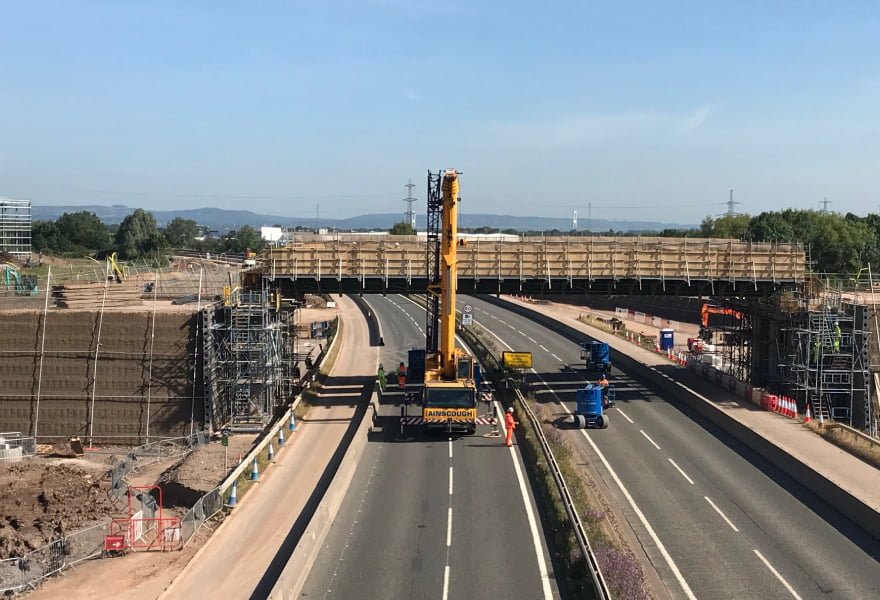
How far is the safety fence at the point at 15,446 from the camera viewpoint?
3566 cm

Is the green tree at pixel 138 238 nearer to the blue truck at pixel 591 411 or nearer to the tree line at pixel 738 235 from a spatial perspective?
the tree line at pixel 738 235

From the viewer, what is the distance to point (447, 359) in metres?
38.5

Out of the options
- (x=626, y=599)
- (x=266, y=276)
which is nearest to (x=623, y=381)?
(x=266, y=276)

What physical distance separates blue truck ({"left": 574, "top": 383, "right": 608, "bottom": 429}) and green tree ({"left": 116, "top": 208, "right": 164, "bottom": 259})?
9883 cm

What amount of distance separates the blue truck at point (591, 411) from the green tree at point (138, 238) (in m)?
98.8

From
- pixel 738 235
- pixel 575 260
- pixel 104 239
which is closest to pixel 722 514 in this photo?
pixel 575 260

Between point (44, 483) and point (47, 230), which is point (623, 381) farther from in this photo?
point (47, 230)

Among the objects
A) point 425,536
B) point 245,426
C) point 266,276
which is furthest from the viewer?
point 266,276

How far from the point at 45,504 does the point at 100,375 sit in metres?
11.4

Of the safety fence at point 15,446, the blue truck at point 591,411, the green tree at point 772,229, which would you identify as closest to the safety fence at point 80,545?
the safety fence at point 15,446

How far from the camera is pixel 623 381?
51688 mm

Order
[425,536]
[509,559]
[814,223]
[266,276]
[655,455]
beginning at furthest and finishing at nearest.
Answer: [814,223] → [266,276] → [655,455] → [425,536] → [509,559]

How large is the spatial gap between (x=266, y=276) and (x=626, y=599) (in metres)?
27.7

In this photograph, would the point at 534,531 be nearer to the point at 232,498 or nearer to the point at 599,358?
the point at 232,498
